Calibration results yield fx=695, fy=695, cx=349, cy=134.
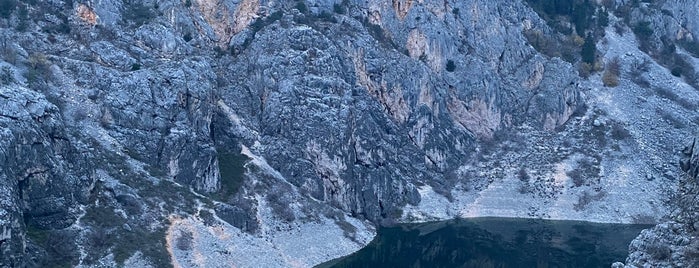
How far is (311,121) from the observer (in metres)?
87.4

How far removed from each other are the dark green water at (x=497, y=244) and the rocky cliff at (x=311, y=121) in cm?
273

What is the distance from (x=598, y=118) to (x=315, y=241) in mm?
53614

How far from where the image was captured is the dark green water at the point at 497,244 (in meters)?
72.1

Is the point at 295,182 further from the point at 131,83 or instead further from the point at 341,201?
the point at 131,83

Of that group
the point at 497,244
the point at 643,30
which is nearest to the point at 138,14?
the point at 497,244

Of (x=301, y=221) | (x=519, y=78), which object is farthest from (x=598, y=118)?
(x=301, y=221)

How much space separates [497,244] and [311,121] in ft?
89.0

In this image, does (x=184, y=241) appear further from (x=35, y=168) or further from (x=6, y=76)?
(x=6, y=76)

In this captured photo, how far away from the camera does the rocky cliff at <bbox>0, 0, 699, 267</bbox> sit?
6300cm

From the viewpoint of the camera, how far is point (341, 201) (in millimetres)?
85125

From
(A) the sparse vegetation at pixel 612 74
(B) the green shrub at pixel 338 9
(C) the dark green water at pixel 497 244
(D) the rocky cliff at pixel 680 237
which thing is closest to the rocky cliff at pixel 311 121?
(B) the green shrub at pixel 338 9

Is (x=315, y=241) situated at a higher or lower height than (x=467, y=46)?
lower

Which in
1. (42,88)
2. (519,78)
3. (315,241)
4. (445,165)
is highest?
(519,78)

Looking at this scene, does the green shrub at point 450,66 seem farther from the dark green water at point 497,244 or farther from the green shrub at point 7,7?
the green shrub at point 7,7
